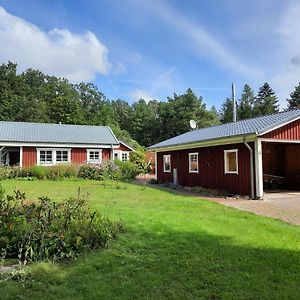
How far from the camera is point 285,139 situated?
15164 millimetres

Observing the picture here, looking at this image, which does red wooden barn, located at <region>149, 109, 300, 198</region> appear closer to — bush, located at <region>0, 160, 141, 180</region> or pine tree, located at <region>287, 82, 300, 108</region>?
bush, located at <region>0, 160, 141, 180</region>

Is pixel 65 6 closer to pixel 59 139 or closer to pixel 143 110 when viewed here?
pixel 59 139

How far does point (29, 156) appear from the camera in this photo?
27.4 metres

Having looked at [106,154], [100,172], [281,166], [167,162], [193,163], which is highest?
[106,154]

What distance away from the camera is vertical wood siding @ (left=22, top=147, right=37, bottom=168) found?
27.2 meters

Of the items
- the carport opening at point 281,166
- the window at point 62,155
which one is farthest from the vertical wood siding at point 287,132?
the window at point 62,155

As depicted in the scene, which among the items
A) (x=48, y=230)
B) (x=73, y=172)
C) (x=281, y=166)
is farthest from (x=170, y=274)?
(x=73, y=172)

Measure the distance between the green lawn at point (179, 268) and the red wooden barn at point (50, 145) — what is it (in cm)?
2167

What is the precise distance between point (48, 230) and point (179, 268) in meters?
2.23

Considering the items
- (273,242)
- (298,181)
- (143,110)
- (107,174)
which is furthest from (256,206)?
(143,110)

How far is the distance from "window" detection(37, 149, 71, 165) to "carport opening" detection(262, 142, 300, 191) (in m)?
16.5

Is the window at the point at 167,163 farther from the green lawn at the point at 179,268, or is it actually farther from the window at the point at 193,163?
the green lawn at the point at 179,268

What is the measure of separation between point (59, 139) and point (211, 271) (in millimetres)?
25482

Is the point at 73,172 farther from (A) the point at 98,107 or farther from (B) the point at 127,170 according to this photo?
(A) the point at 98,107
